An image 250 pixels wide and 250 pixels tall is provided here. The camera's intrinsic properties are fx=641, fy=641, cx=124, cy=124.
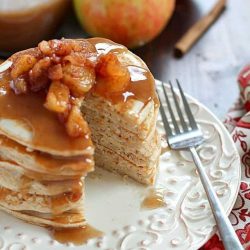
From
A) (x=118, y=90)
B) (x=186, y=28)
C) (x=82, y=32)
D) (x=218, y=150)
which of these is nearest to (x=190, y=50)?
(x=186, y=28)

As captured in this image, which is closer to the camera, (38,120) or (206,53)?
(38,120)

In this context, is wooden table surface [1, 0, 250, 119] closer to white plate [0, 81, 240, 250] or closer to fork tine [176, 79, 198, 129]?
fork tine [176, 79, 198, 129]

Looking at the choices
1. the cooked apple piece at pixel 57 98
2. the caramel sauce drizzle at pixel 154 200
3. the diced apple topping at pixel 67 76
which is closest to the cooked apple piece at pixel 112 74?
the diced apple topping at pixel 67 76

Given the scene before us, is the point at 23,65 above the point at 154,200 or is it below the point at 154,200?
above

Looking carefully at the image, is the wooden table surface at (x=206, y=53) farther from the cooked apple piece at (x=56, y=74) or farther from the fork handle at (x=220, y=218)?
the cooked apple piece at (x=56, y=74)

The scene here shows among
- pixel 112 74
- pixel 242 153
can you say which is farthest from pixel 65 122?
pixel 242 153

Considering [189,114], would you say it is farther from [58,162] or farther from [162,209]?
[58,162]

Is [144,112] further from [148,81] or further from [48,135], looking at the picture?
[48,135]
